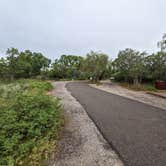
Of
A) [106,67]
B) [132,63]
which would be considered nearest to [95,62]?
[106,67]

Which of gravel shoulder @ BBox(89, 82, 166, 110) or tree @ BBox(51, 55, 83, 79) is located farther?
tree @ BBox(51, 55, 83, 79)

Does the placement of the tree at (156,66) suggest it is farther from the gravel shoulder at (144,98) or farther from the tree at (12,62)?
the tree at (12,62)

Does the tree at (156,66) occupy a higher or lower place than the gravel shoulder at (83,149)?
higher

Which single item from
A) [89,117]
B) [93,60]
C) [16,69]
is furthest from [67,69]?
[89,117]

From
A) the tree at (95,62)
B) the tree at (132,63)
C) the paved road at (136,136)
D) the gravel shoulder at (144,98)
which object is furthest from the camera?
the tree at (95,62)

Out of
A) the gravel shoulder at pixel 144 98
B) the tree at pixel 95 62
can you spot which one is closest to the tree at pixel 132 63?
the tree at pixel 95 62

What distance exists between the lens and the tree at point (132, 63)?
61.9 feet

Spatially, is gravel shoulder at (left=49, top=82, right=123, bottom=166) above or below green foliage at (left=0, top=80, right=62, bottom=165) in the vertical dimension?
Result: below

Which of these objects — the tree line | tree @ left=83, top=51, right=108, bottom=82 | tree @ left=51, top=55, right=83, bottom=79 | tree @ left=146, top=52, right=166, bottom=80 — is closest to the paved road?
the tree line

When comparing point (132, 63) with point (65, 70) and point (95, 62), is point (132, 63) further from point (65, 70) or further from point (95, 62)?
point (65, 70)

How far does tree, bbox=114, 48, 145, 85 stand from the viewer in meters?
18.9

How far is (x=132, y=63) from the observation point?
2000 centimetres

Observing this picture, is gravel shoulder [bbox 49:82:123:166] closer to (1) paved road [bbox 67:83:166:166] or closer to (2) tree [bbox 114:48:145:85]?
(1) paved road [bbox 67:83:166:166]

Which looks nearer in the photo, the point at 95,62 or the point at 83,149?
the point at 83,149
